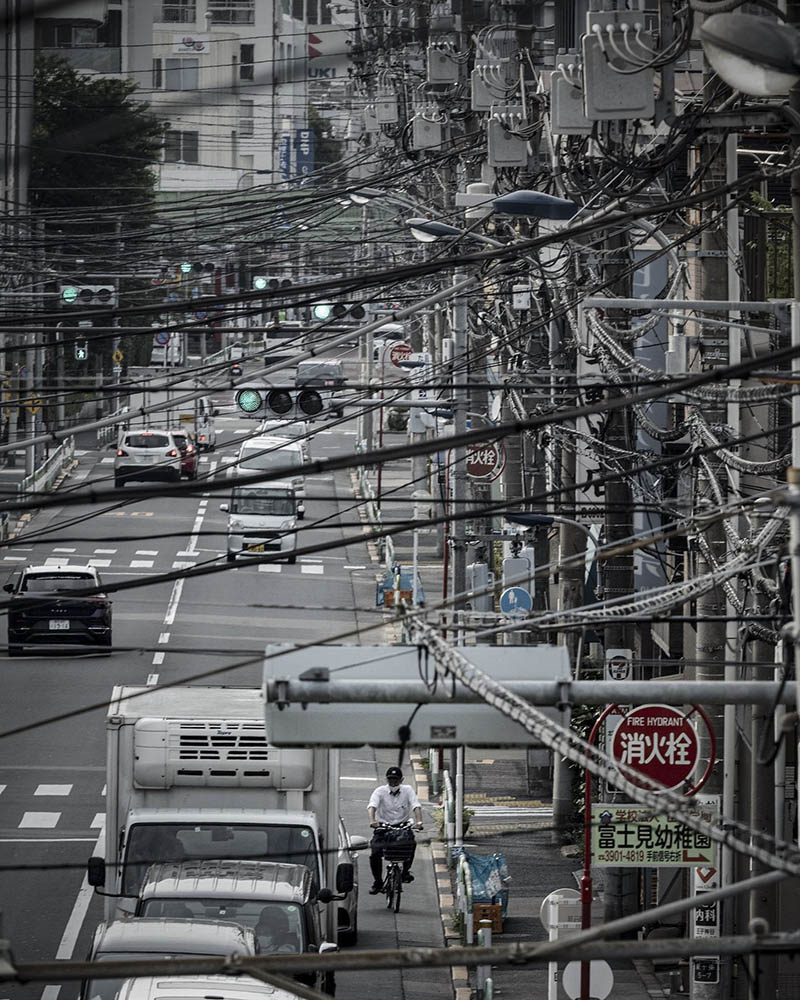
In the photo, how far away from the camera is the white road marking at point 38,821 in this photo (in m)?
25.6

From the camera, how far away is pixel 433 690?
34.4ft

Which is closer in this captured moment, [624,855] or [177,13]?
[624,855]

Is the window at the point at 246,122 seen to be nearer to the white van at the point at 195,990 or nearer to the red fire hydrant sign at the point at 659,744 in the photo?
the red fire hydrant sign at the point at 659,744

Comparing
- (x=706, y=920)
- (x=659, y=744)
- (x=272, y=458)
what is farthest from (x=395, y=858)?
(x=272, y=458)

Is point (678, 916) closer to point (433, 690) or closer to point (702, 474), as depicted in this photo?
point (702, 474)

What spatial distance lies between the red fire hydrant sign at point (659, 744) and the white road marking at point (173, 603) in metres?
25.4

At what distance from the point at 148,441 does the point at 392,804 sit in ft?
119

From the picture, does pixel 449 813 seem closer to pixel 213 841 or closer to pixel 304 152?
pixel 213 841

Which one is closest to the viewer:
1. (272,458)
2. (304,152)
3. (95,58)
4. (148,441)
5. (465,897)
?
(465,897)

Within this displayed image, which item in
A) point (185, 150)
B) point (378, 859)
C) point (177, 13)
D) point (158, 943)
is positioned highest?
point (177, 13)

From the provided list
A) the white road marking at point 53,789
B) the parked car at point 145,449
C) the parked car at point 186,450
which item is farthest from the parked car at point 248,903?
the parked car at point 145,449

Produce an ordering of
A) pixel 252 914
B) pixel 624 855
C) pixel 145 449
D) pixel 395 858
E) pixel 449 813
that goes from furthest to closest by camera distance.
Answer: pixel 145 449 → pixel 449 813 → pixel 395 858 → pixel 252 914 → pixel 624 855

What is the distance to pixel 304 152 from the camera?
113m

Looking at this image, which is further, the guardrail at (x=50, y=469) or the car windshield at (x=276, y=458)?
the guardrail at (x=50, y=469)
